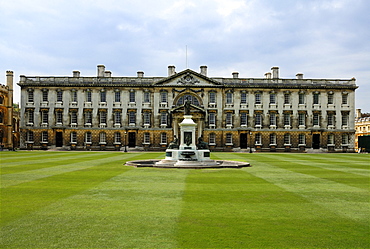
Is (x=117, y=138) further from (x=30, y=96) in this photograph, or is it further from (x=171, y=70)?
(x=30, y=96)

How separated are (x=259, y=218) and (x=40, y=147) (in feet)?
169

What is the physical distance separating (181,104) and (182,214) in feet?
145

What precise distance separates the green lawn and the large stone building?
39.0 meters

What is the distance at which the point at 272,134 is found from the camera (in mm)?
52344

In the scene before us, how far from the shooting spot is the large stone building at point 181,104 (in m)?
51.8

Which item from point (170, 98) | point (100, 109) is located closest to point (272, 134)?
point (170, 98)

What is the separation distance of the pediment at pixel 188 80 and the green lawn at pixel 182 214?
1559 inches

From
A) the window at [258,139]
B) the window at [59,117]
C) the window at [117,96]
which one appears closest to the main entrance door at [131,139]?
the window at [117,96]

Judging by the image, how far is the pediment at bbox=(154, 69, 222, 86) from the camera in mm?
51344

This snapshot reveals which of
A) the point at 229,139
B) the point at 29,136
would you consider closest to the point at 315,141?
the point at 229,139

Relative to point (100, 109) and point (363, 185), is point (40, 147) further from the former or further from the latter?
point (363, 185)

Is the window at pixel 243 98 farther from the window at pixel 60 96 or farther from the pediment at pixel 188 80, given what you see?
the window at pixel 60 96

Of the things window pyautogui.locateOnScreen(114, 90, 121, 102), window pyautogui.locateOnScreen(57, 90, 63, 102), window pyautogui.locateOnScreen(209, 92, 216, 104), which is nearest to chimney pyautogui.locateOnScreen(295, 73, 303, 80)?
window pyautogui.locateOnScreen(209, 92, 216, 104)

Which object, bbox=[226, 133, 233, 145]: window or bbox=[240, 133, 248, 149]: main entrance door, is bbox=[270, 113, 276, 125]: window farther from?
bbox=[226, 133, 233, 145]: window
